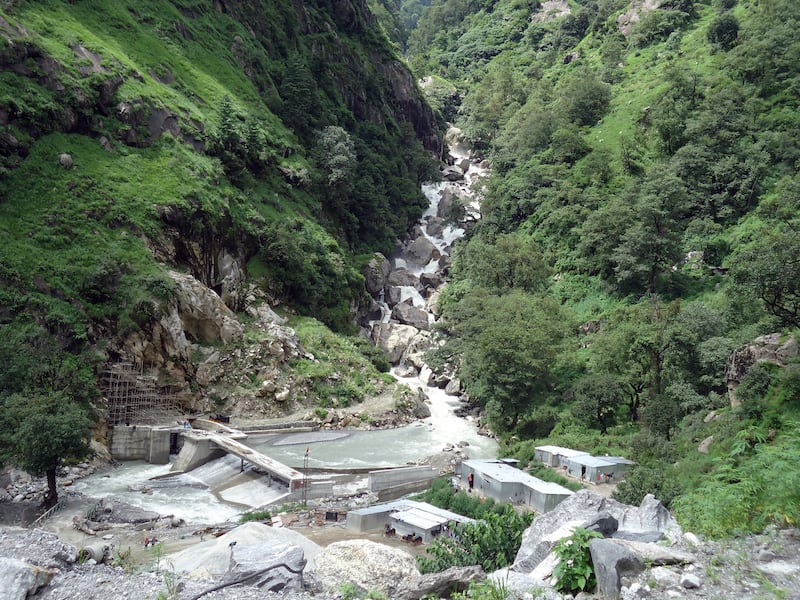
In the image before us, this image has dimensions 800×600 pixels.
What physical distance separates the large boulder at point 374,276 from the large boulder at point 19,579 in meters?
56.3

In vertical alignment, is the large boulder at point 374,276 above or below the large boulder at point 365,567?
above

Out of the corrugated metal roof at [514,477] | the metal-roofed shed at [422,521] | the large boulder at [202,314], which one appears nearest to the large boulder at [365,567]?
the metal-roofed shed at [422,521]

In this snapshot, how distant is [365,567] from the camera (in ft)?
49.3

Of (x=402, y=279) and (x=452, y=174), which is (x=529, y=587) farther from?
(x=452, y=174)

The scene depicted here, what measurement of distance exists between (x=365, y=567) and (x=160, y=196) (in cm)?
3908

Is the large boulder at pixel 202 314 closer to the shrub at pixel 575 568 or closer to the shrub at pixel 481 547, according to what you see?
the shrub at pixel 481 547

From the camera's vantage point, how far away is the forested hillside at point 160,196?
34.4 m

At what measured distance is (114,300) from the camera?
123 ft

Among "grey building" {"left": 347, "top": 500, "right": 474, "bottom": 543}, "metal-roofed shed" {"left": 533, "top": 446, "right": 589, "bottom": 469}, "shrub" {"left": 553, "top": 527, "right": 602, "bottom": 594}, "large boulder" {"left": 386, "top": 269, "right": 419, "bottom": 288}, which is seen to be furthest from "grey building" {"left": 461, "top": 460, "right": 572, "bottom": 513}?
"large boulder" {"left": 386, "top": 269, "right": 419, "bottom": 288}

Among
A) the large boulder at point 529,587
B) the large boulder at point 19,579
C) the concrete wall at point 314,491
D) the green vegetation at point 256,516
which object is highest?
the large boulder at point 529,587

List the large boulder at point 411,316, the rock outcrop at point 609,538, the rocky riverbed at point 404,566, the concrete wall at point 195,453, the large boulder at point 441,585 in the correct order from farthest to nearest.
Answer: the large boulder at point 411,316, the concrete wall at point 195,453, the large boulder at point 441,585, the rock outcrop at point 609,538, the rocky riverbed at point 404,566

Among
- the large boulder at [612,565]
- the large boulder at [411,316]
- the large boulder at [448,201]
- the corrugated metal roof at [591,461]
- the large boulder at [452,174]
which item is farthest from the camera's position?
the large boulder at [452,174]

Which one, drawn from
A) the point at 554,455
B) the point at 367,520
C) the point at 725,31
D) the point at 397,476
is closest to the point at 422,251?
the point at 554,455

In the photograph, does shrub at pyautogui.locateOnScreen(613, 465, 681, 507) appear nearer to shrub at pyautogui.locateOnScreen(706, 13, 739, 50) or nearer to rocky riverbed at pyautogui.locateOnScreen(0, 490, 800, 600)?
rocky riverbed at pyautogui.locateOnScreen(0, 490, 800, 600)
